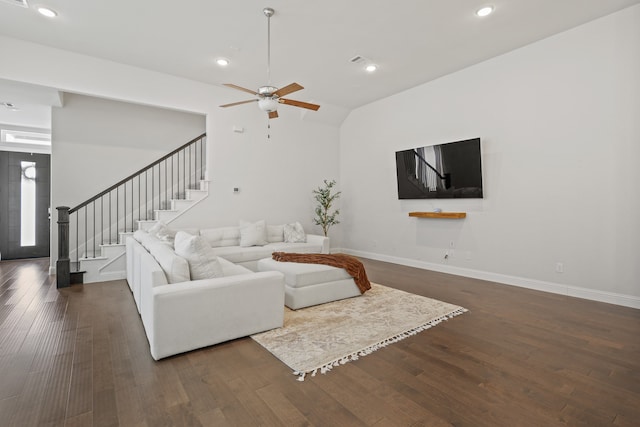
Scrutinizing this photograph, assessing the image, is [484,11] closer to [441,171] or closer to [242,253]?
[441,171]

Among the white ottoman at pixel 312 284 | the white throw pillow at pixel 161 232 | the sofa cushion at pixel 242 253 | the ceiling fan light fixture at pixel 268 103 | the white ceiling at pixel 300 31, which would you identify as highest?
the white ceiling at pixel 300 31

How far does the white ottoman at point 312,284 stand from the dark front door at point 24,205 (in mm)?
6517

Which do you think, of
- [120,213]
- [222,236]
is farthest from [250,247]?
[120,213]

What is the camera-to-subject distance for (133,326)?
314cm

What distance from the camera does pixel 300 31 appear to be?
4098 mm

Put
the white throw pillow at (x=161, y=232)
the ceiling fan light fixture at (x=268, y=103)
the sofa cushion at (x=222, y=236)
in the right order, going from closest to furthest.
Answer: the ceiling fan light fixture at (x=268, y=103)
the white throw pillow at (x=161, y=232)
the sofa cushion at (x=222, y=236)

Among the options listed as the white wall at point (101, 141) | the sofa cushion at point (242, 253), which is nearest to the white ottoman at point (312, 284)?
the sofa cushion at point (242, 253)

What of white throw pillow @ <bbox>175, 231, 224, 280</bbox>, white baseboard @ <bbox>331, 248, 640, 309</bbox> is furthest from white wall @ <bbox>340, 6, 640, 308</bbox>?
white throw pillow @ <bbox>175, 231, 224, 280</bbox>

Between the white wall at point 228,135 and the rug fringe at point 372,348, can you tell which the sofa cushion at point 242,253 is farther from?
the rug fringe at point 372,348

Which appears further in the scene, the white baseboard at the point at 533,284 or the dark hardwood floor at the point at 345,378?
the white baseboard at the point at 533,284

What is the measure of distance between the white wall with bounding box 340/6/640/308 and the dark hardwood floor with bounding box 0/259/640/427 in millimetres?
954

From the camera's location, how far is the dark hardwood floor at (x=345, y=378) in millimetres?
1800

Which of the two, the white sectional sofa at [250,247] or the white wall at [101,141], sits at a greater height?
the white wall at [101,141]

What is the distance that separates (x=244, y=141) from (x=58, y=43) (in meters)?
3.12
